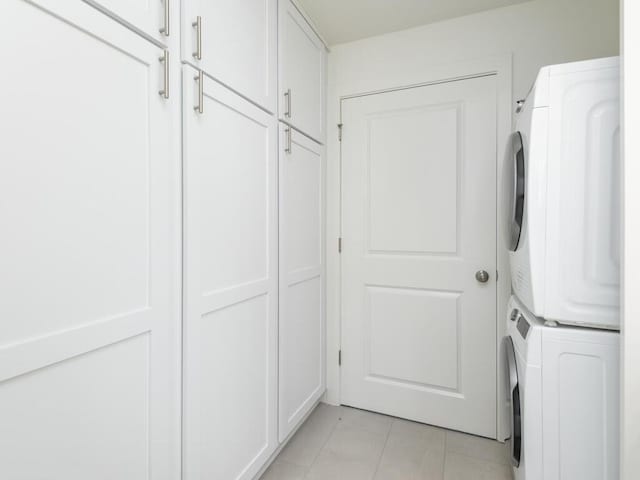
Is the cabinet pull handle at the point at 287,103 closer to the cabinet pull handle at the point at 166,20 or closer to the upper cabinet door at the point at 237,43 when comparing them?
the upper cabinet door at the point at 237,43

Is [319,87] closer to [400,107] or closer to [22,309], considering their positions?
[400,107]

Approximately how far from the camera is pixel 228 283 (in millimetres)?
1314

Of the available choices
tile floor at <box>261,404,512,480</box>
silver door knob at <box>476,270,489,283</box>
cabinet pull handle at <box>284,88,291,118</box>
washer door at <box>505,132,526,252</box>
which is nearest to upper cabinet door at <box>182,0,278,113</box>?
cabinet pull handle at <box>284,88,291,118</box>

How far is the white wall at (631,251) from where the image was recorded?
100 centimetres

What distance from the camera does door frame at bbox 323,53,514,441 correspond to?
6.11 ft

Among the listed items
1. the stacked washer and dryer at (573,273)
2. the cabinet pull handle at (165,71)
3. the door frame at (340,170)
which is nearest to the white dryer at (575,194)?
the stacked washer and dryer at (573,273)

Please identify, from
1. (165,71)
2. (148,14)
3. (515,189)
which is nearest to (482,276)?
(515,189)

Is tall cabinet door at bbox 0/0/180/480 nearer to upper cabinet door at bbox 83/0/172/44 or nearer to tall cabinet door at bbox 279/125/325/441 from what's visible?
upper cabinet door at bbox 83/0/172/44

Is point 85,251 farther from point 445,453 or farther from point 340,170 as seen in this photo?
point 445,453

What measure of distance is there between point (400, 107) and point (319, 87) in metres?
0.51

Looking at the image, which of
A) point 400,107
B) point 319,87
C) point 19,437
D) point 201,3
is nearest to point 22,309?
point 19,437

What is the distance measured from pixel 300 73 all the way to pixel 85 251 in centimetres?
147

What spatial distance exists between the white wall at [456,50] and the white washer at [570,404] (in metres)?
1.26

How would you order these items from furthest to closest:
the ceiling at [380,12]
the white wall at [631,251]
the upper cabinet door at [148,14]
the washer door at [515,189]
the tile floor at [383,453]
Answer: the ceiling at [380,12], the tile floor at [383,453], the washer door at [515,189], the white wall at [631,251], the upper cabinet door at [148,14]
